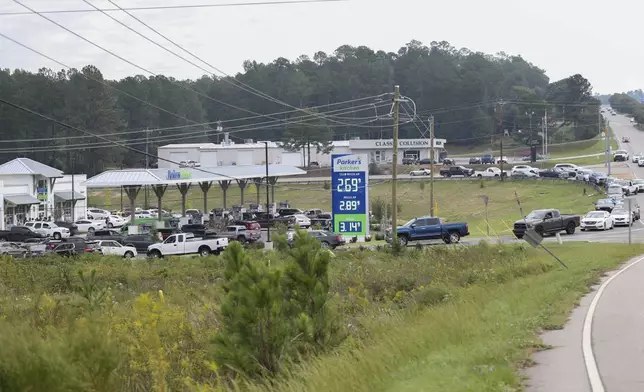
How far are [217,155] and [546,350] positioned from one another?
69.3 meters

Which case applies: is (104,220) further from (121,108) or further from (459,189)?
(121,108)

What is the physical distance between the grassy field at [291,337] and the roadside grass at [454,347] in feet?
0.10

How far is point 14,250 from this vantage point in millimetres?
50281

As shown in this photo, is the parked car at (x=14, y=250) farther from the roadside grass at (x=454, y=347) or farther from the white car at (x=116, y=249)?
the roadside grass at (x=454, y=347)

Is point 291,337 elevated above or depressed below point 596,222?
below

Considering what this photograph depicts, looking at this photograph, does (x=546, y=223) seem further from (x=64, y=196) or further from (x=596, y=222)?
(x=64, y=196)

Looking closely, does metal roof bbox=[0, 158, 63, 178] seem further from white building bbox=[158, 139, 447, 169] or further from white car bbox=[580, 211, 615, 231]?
white car bbox=[580, 211, 615, 231]

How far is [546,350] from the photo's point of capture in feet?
42.6

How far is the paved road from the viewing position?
A: 10.6 metres

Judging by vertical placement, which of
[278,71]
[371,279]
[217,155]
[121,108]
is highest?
[278,71]

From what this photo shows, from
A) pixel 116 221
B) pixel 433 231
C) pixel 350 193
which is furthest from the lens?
pixel 116 221

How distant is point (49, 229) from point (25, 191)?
33.6ft

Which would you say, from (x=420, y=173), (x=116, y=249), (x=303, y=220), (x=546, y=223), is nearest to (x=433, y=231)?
(x=546, y=223)

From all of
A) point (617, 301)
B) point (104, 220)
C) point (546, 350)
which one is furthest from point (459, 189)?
point (546, 350)
